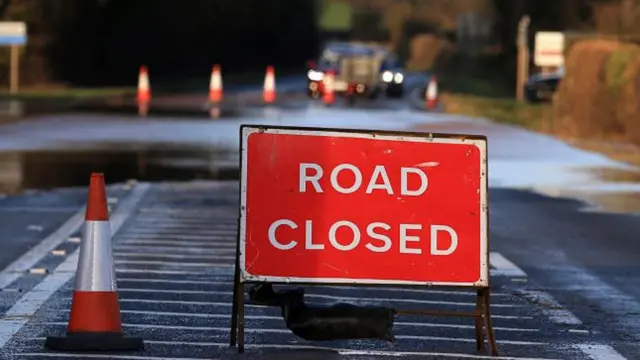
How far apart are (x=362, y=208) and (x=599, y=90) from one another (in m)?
19.1

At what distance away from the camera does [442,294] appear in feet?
34.1

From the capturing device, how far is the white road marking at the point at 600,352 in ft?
27.0

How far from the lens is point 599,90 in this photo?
88.0ft

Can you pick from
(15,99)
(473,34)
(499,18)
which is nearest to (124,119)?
(15,99)

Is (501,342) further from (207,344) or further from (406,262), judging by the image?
(207,344)

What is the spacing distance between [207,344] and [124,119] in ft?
76.0

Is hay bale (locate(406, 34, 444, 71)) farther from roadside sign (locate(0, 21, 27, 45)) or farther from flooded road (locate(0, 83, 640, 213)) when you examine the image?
flooded road (locate(0, 83, 640, 213))

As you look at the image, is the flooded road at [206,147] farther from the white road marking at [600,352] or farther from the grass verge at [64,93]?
the white road marking at [600,352]

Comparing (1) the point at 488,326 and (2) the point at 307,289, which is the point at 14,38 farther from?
(1) the point at 488,326

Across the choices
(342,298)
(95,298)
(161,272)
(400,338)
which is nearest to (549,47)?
(161,272)

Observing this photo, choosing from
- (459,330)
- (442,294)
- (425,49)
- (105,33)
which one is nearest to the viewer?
(459,330)

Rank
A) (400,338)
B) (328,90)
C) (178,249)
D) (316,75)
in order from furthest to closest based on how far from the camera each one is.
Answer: (316,75) < (328,90) < (178,249) < (400,338)

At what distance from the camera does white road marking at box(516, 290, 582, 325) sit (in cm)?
947

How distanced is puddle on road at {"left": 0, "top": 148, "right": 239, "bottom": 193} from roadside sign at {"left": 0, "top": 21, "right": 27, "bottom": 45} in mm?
15737
